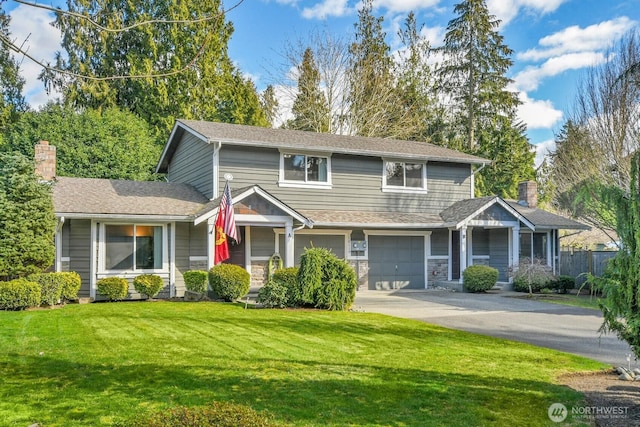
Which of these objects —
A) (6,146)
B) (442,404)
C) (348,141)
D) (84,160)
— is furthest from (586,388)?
(6,146)

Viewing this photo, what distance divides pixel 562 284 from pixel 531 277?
8.67ft

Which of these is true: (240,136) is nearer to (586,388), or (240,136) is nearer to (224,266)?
(224,266)

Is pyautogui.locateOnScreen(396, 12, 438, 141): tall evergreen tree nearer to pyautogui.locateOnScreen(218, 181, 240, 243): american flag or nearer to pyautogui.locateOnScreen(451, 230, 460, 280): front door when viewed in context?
pyautogui.locateOnScreen(451, 230, 460, 280): front door

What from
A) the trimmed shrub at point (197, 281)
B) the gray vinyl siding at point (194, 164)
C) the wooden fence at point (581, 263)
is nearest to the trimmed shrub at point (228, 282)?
the trimmed shrub at point (197, 281)

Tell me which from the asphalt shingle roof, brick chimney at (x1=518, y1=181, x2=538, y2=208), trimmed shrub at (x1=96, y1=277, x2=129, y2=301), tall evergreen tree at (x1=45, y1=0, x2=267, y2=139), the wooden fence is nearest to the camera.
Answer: trimmed shrub at (x1=96, y1=277, x2=129, y2=301)

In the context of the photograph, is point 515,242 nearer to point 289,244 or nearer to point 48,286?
point 289,244

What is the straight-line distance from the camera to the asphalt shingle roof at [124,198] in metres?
15.4

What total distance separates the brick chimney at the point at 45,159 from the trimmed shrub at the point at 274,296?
26.7 feet

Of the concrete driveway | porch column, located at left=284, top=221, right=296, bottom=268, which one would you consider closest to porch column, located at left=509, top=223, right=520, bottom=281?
the concrete driveway

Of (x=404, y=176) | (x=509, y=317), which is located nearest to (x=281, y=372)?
(x=509, y=317)

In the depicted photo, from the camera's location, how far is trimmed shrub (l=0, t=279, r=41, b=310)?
12.5 m

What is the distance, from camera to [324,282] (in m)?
13.8

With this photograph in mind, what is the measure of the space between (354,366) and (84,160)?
21663mm

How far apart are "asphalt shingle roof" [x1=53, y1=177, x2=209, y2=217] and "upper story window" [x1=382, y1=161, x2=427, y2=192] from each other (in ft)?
23.8
